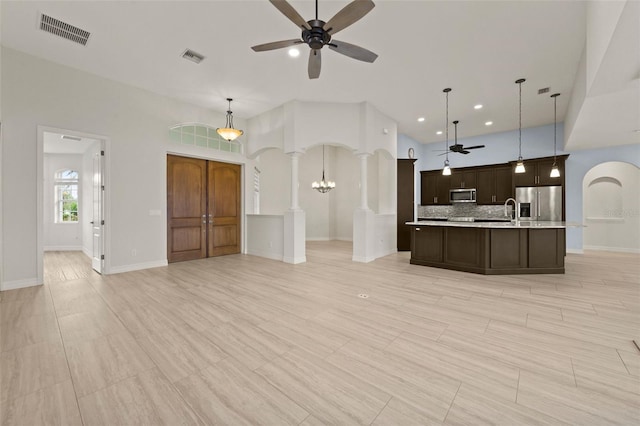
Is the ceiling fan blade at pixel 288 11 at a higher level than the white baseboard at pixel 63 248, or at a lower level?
higher

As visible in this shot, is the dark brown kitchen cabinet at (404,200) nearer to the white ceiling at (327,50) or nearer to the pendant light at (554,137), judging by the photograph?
the white ceiling at (327,50)

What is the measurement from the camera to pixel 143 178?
211 inches

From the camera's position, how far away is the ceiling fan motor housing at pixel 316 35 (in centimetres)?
259

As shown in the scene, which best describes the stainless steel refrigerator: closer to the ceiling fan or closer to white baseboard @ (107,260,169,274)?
the ceiling fan

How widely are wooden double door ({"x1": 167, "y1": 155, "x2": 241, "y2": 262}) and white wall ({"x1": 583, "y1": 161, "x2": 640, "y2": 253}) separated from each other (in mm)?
10458

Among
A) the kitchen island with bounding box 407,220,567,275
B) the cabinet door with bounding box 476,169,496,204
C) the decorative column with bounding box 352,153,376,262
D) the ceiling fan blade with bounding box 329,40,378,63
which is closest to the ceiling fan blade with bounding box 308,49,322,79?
the ceiling fan blade with bounding box 329,40,378,63

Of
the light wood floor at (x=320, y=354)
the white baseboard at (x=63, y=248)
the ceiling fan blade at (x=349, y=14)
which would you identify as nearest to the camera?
the light wood floor at (x=320, y=354)

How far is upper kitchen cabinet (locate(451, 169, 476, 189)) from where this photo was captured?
8.74 m

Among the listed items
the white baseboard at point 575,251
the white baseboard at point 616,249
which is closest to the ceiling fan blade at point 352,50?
the white baseboard at point 575,251

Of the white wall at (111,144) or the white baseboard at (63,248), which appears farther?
the white baseboard at (63,248)

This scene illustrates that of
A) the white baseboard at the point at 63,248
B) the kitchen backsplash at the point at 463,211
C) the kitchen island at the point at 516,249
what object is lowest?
the white baseboard at the point at 63,248

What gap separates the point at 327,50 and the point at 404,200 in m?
5.06

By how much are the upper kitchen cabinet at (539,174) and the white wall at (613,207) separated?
1.28 meters

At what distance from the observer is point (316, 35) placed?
263 cm
